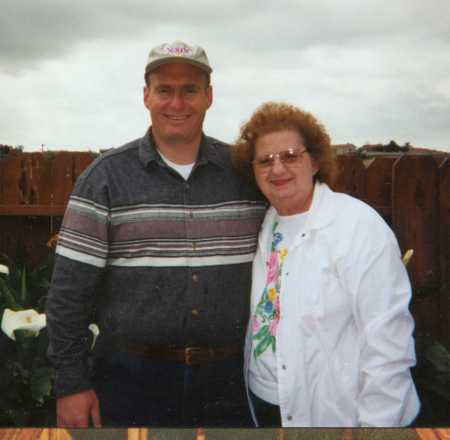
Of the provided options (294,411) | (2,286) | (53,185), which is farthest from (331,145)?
(53,185)

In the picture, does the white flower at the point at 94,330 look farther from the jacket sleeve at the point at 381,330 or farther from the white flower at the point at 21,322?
the jacket sleeve at the point at 381,330

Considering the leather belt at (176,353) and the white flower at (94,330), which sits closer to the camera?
the leather belt at (176,353)

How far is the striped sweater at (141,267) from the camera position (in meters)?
2.10

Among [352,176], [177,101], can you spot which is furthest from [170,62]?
[352,176]

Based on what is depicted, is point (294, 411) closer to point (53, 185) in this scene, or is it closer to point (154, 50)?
point (154, 50)

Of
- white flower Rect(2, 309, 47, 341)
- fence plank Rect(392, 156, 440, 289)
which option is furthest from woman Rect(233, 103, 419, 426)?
fence plank Rect(392, 156, 440, 289)

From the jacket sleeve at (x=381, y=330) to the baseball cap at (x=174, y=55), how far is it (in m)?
0.97

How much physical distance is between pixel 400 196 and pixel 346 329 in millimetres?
1710

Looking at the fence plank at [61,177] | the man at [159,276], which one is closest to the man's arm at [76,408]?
the man at [159,276]

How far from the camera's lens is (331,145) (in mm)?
2238

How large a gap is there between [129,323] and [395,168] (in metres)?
1.94

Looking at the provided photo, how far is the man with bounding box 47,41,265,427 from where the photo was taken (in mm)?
2109

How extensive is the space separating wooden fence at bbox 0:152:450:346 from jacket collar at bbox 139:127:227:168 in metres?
1.34

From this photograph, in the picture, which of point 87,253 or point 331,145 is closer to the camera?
point 87,253
